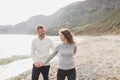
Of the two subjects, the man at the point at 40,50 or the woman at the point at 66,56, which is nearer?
the woman at the point at 66,56

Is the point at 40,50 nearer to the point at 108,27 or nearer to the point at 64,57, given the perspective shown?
the point at 64,57

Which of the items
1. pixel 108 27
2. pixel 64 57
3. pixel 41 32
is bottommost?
pixel 64 57

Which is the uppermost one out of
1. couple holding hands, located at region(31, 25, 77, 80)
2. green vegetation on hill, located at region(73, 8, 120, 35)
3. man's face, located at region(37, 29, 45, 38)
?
green vegetation on hill, located at region(73, 8, 120, 35)

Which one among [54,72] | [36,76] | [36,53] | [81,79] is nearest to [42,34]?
[36,53]

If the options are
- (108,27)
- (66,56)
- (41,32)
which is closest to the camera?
(66,56)

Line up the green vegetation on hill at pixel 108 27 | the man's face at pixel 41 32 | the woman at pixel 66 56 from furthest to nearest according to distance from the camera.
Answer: the green vegetation on hill at pixel 108 27, the man's face at pixel 41 32, the woman at pixel 66 56

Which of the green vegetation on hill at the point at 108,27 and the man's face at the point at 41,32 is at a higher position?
the green vegetation on hill at the point at 108,27

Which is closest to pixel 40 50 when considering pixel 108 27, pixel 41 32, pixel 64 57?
pixel 41 32

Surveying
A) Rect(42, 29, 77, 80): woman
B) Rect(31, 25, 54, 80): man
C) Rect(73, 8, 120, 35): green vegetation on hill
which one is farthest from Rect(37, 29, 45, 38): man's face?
Rect(73, 8, 120, 35): green vegetation on hill

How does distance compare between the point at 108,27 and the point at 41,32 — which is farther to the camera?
the point at 108,27

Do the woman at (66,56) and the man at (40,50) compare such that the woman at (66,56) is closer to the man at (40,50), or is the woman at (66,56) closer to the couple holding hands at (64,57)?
the couple holding hands at (64,57)

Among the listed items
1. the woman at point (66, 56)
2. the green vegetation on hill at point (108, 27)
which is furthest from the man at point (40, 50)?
the green vegetation on hill at point (108, 27)

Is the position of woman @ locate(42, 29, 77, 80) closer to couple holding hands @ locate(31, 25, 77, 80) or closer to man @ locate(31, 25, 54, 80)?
couple holding hands @ locate(31, 25, 77, 80)

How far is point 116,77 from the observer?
15.9m
